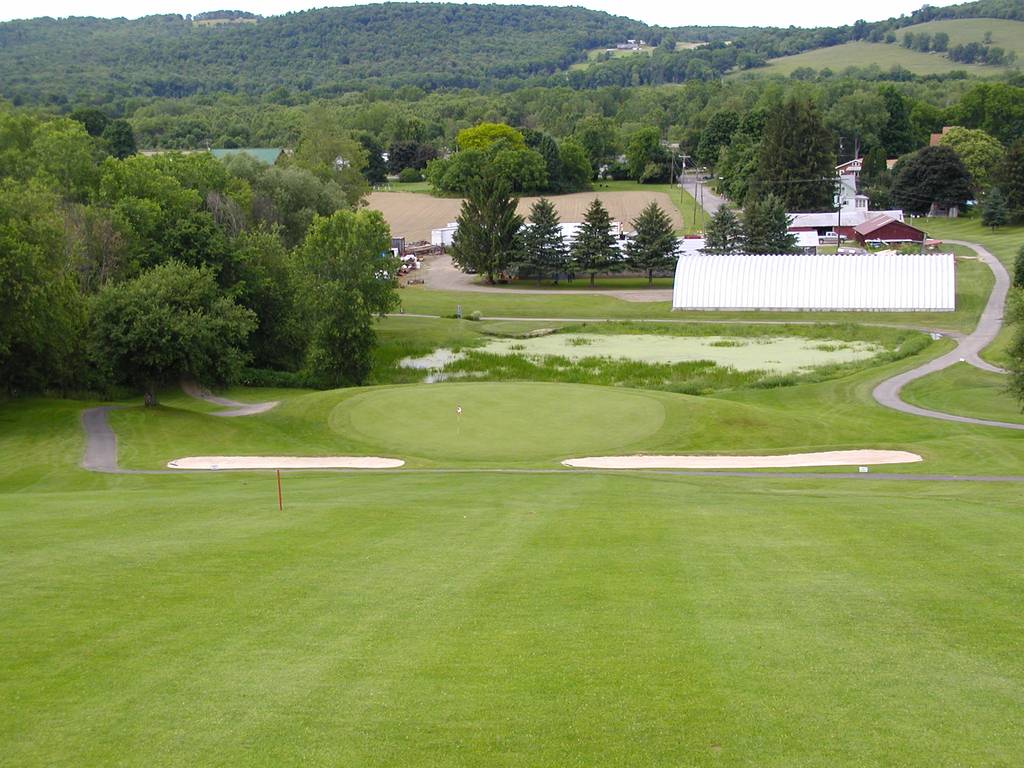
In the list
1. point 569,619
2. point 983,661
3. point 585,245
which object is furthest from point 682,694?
point 585,245

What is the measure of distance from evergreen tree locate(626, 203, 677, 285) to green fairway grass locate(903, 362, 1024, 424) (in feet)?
149

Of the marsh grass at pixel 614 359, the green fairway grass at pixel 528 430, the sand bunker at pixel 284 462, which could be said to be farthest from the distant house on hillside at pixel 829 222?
the sand bunker at pixel 284 462

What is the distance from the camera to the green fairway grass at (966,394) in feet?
Answer: 146

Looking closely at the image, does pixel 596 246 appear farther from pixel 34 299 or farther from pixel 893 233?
pixel 34 299

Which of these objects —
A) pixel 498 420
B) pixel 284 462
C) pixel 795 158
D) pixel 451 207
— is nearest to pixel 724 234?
pixel 795 158

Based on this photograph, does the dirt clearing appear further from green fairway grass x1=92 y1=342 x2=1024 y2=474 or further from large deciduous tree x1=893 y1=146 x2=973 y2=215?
green fairway grass x1=92 y1=342 x2=1024 y2=474

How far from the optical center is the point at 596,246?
9981 cm

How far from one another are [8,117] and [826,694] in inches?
3124

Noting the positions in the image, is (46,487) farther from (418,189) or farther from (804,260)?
(418,189)

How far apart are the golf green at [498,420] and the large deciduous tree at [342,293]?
1520 centimetres

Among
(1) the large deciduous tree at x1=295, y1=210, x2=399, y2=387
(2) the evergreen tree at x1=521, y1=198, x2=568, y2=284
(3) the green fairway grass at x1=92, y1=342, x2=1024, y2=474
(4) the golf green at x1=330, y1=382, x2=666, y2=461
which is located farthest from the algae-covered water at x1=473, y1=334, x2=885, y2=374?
(2) the evergreen tree at x1=521, y1=198, x2=568, y2=284

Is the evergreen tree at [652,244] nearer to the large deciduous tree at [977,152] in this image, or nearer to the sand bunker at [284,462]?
the large deciduous tree at [977,152]

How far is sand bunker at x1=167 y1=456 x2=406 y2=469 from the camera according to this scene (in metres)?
34.0

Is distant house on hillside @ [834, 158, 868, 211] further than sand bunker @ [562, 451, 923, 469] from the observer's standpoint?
Yes
